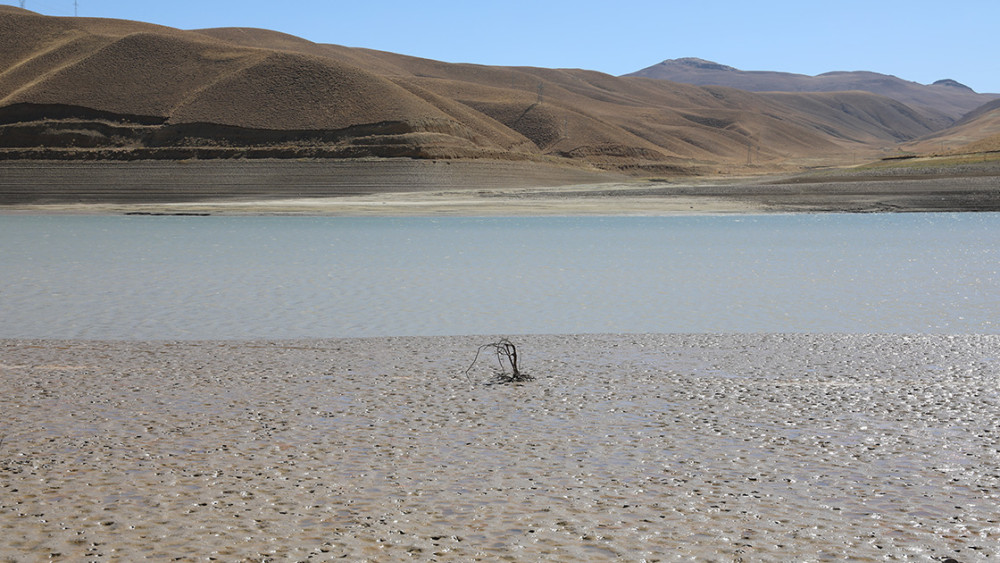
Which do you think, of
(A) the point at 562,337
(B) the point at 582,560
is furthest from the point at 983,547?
(A) the point at 562,337

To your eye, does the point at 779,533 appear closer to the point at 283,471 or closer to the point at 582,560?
the point at 582,560

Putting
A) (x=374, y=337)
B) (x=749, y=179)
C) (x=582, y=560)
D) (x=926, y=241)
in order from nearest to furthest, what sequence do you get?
(x=582, y=560) → (x=374, y=337) → (x=926, y=241) → (x=749, y=179)

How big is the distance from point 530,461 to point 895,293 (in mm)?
10157

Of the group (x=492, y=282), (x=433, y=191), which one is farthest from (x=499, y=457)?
(x=433, y=191)

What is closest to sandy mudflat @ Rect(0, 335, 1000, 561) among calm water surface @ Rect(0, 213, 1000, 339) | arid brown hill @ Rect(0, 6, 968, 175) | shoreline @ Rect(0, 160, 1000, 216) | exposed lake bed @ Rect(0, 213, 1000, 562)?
exposed lake bed @ Rect(0, 213, 1000, 562)

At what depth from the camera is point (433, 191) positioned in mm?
49594

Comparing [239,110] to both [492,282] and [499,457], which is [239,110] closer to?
[492,282]

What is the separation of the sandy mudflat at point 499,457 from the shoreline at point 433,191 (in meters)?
30.3

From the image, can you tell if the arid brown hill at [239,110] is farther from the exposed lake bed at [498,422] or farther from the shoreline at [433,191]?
the exposed lake bed at [498,422]

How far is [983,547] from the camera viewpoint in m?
3.86

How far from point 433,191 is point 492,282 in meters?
34.7

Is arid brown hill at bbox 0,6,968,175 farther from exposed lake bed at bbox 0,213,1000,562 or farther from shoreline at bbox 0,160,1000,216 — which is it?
exposed lake bed at bbox 0,213,1000,562

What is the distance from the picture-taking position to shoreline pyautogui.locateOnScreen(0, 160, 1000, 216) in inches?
1510

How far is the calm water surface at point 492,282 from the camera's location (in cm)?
1086
